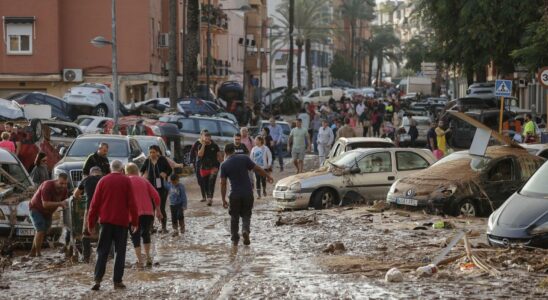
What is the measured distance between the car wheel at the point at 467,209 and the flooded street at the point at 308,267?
2.32ft

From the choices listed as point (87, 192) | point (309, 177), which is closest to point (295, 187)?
point (309, 177)

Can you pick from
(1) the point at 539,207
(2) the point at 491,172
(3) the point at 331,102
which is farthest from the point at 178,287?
(3) the point at 331,102

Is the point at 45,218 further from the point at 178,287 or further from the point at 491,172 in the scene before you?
the point at 491,172

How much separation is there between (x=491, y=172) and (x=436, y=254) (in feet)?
20.7

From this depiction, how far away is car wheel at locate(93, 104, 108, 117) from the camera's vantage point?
45.5 meters

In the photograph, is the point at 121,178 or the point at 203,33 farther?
the point at 203,33

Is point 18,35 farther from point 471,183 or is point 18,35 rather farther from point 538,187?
point 538,187

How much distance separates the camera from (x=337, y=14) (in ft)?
449

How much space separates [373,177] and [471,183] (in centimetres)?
365

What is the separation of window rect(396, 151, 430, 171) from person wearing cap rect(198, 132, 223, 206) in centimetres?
386

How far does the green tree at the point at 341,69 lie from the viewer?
144m

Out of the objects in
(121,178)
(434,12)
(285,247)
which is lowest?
(285,247)

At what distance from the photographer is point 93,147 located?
86.1 ft

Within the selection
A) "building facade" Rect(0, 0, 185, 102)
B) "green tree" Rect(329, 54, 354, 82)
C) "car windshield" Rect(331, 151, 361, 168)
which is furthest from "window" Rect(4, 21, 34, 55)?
"green tree" Rect(329, 54, 354, 82)
